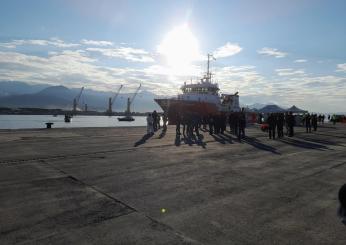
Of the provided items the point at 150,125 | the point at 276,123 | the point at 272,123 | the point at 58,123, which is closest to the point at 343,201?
the point at 272,123

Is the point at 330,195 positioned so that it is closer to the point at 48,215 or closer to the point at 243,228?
the point at 243,228

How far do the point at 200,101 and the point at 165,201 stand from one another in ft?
127

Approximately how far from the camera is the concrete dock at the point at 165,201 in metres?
5.66

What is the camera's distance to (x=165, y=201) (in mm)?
7520

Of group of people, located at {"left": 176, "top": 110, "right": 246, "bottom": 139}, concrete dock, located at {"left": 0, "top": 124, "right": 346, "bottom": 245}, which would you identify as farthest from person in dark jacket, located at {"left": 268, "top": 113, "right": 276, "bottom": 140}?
concrete dock, located at {"left": 0, "top": 124, "right": 346, "bottom": 245}

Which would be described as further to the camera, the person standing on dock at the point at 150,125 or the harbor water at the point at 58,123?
the harbor water at the point at 58,123

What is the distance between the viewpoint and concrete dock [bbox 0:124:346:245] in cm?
566

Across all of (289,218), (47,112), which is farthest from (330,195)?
(47,112)

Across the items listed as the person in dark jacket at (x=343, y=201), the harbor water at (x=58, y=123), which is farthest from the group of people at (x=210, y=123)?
the harbor water at (x=58, y=123)

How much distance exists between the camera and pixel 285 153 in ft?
53.7

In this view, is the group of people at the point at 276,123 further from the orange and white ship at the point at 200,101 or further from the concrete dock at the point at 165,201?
the orange and white ship at the point at 200,101

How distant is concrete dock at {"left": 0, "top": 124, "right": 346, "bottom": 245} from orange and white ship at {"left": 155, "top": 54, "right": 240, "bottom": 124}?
99.8 feet

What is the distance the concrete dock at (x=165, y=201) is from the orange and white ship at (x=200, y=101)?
30430 mm

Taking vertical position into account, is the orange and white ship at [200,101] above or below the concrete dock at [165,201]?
above
